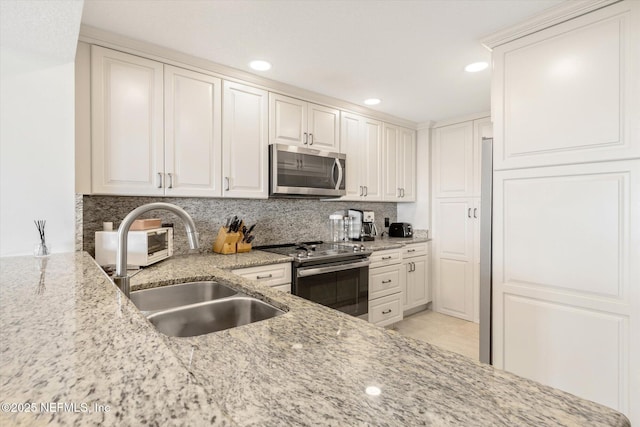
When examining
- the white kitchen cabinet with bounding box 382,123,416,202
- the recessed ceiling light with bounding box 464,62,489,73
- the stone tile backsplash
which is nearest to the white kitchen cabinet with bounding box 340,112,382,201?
the white kitchen cabinet with bounding box 382,123,416,202

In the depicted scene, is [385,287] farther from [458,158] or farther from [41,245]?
[41,245]

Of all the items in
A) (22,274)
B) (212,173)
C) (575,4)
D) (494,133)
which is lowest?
(22,274)

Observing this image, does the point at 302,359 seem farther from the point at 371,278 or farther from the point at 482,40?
the point at 371,278

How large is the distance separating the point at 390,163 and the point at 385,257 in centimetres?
120

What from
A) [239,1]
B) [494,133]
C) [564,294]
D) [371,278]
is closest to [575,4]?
[494,133]

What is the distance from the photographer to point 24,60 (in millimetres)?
1621

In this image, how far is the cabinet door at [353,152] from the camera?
3.26m

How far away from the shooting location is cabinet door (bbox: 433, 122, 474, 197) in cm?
365

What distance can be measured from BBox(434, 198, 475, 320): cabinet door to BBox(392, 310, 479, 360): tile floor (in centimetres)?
17

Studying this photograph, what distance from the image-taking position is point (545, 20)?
1.75 m

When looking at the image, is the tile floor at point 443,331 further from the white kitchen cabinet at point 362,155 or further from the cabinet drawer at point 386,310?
the white kitchen cabinet at point 362,155

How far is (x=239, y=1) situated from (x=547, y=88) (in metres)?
1.77

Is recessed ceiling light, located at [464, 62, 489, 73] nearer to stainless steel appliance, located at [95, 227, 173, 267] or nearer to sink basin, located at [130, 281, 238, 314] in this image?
sink basin, located at [130, 281, 238, 314]

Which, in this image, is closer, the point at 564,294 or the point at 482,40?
the point at 564,294
